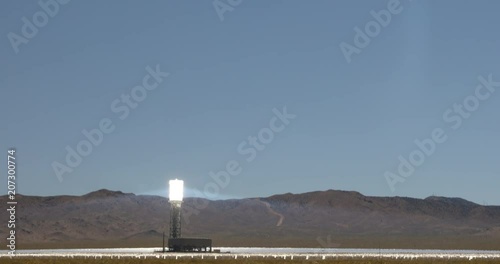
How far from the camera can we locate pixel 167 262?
111062 millimetres

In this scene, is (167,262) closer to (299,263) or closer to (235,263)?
(235,263)

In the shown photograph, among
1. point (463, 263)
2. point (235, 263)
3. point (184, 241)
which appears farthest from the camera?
point (184, 241)

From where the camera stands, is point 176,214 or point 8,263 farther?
point 176,214

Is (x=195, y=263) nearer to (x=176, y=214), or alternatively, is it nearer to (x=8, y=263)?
(x=8, y=263)

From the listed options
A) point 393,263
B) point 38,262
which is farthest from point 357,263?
point 38,262

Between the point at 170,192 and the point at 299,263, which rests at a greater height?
the point at 170,192

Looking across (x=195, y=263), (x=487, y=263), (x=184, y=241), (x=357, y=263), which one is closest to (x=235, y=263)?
(x=195, y=263)

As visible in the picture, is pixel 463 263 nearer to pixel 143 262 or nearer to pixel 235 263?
pixel 235 263

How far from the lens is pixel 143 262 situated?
112875mm

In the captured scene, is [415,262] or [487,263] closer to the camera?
[487,263]

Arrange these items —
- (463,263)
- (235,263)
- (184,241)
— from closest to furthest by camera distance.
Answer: (235,263) < (463,263) < (184,241)

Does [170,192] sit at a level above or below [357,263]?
above

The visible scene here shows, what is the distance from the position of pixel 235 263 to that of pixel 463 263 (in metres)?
31.8

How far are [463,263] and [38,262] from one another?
55.0 m
